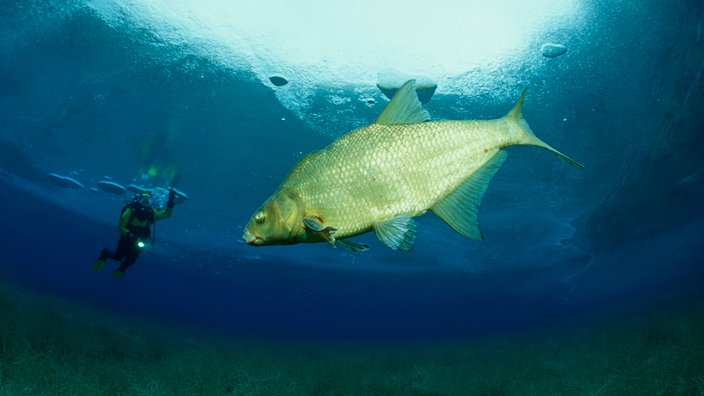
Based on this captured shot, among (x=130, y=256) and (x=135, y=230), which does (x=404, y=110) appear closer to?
(x=135, y=230)

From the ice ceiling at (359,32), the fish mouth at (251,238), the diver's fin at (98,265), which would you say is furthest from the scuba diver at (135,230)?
the fish mouth at (251,238)

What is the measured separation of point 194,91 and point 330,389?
39.0 feet

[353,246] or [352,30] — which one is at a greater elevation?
[352,30]

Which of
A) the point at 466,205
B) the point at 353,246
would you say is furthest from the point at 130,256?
the point at 466,205

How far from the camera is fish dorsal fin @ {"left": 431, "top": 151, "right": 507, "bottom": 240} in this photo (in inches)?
85.4

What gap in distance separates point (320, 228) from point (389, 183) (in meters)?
0.47

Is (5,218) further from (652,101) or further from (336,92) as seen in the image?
(652,101)

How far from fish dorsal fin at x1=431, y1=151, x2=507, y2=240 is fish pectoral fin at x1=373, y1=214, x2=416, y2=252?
23 centimetres

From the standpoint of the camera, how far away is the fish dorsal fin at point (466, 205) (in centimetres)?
217

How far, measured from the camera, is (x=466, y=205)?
2.21 metres

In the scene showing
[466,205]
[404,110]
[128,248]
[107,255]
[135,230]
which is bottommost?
[107,255]

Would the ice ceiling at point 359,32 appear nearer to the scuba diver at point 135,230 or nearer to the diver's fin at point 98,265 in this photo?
the scuba diver at point 135,230

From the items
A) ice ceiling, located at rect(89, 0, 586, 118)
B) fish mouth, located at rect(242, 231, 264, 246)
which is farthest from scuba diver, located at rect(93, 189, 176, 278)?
fish mouth, located at rect(242, 231, 264, 246)

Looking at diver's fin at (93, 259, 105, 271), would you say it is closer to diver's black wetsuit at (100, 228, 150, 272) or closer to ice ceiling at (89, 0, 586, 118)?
diver's black wetsuit at (100, 228, 150, 272)
